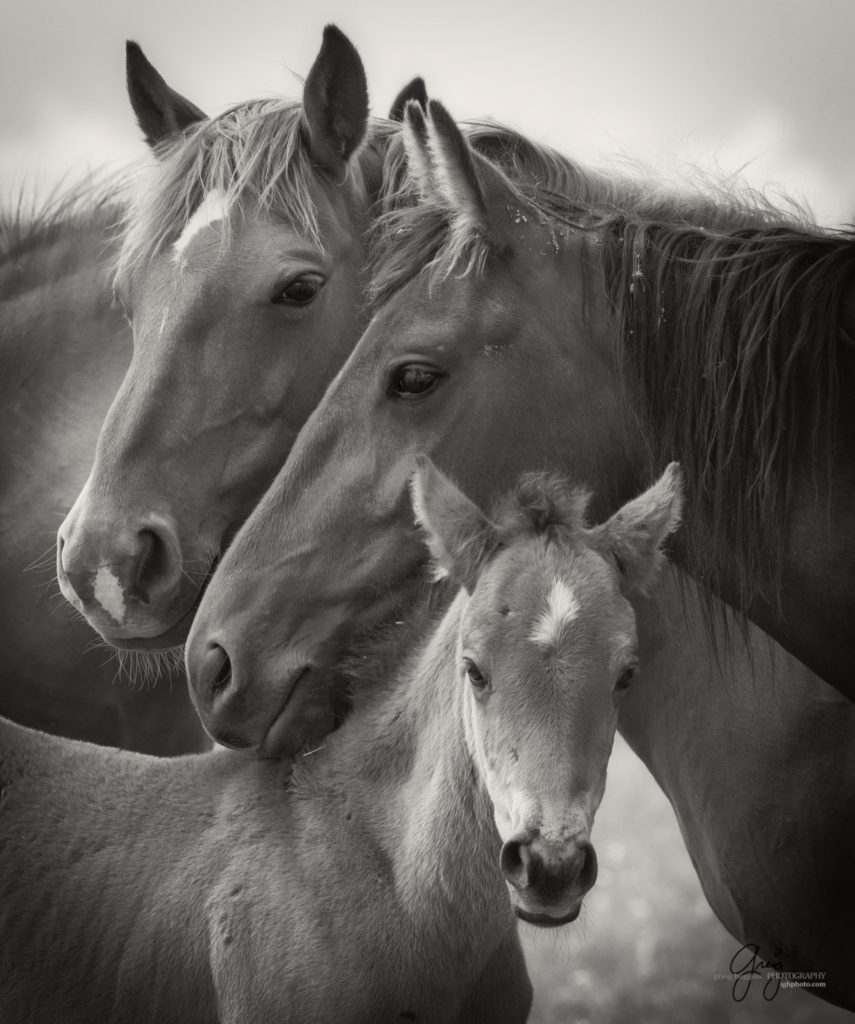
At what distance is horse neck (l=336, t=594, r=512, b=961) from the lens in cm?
298

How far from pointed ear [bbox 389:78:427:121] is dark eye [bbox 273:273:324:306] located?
93 cm

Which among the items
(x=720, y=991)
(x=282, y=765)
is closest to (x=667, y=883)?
(x=720, y=991)

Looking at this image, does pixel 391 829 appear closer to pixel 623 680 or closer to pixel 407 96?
pixel 623 680

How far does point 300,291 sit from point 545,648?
4.49 feet

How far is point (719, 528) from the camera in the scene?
2.90 m

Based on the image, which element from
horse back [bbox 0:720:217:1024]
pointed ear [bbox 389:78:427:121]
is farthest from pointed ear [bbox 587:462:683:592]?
pointed ear [bbox 389:78:427:121]

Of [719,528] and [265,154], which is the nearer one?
[719,528]

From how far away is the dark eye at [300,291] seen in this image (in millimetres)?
3400

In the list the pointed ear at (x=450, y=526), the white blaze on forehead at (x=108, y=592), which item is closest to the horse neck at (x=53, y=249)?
the white blaze on forehead at (x=108, y=592)

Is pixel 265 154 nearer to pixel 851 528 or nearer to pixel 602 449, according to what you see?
pixel 602 449

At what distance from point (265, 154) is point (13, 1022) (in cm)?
256

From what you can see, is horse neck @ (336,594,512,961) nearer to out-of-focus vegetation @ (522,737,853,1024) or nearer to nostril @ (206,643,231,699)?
nostril @ (206,643,231,699)

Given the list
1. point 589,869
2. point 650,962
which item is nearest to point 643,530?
point 589,869

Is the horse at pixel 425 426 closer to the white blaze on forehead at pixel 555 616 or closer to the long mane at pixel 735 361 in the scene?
the long mane at pixel 735 361
